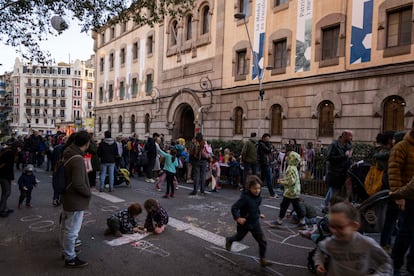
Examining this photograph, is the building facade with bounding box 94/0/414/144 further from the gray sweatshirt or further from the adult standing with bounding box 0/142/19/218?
the gray sweatshirt

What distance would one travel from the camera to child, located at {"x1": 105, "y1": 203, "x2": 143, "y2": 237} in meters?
5.78

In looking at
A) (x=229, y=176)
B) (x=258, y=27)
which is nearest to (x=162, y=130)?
(x=258, y=27)

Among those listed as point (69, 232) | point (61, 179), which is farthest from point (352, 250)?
point (61, 179)

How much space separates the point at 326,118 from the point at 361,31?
3.99m

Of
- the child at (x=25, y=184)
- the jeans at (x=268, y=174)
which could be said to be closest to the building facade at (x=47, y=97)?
the child at (x=25, y=184)

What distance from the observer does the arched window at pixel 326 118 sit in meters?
14.7

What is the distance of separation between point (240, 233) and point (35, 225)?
171 inches

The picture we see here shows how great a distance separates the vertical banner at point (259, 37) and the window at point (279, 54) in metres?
0.72

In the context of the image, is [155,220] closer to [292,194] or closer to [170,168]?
[292,194]

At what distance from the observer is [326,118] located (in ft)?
49.0

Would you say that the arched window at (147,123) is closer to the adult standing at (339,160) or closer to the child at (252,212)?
the adult standing at (339,160)

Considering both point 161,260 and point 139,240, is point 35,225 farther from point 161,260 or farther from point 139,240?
point 161,260

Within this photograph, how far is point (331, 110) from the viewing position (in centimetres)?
1477

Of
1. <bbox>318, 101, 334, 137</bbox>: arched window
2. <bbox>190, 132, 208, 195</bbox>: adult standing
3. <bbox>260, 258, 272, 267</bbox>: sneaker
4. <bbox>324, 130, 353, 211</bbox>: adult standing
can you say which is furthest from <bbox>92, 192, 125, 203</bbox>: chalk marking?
<bbox>318, 101, 334, 137</bbox>: arched window
